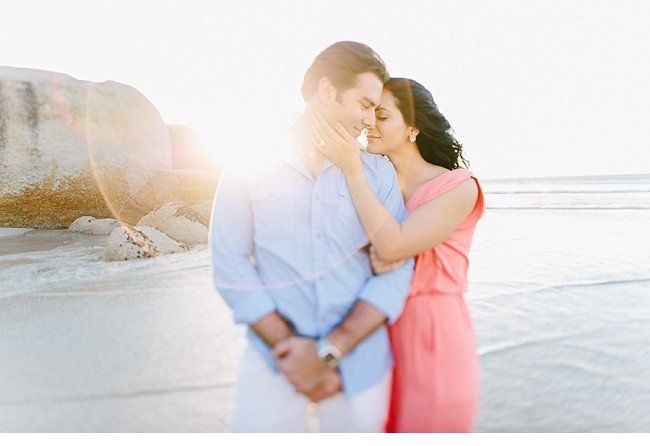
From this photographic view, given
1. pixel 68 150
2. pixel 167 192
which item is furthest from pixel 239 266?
pixel 167 192

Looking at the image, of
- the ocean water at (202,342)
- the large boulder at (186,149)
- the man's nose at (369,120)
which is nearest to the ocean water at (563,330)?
the ocean water at (202,342)

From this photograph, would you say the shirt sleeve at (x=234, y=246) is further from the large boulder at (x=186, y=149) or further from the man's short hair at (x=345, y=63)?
the large boulder at (x=186, y=149)

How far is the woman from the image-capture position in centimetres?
157

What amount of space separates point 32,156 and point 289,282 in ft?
24.1

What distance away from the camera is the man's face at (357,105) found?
63.4 inches

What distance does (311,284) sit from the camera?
4.98ft

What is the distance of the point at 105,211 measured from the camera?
8477 millimetres

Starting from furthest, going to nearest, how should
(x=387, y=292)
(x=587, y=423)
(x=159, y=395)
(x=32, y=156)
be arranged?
1. (x=32, y=156)
2. (x=159, y=395)
3. (x=587, y=423)
4. (x=387, y=292)

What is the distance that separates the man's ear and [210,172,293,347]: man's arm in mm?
336

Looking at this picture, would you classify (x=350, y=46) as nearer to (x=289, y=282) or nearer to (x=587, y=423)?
(x=289, y=282)

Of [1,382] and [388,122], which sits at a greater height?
[388,122]

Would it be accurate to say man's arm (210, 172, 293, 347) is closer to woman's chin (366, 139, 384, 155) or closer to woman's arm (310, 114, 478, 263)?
woman's arm (310, 114, 478, 263)

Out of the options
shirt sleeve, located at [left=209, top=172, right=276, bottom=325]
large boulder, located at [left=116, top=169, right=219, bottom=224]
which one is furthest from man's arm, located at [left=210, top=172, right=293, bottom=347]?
large boulder, located at [left=116, top=169, right=219, bottom=224]

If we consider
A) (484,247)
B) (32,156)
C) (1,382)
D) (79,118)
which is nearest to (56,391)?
(1,382)
